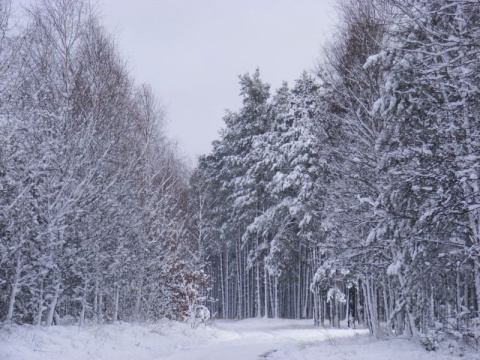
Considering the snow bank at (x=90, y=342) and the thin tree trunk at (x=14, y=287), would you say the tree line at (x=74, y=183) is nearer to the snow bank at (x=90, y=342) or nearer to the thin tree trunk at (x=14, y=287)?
the thin tree trunk at (x=14, y=287)

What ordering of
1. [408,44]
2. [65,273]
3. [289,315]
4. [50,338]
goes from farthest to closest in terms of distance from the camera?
[289,315] < [65,273] < [50,338] < [408,44]

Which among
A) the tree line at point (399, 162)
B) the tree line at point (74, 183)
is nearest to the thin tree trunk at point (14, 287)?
the tree line at point (74, 183)

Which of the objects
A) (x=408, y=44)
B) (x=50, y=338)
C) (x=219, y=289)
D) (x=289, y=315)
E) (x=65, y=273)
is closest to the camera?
(x=408, y=44)

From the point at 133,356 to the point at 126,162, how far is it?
8561 millimetres

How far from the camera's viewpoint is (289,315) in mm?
36688

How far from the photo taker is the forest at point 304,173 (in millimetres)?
8445

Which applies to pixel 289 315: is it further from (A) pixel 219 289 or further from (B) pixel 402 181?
(B) pixel 402 181

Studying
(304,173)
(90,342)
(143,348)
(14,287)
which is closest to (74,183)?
(14,287)

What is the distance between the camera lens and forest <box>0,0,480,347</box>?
8.45 meters

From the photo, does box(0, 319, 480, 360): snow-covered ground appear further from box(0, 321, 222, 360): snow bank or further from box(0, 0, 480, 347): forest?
box(0, 0, 480, 347): forest

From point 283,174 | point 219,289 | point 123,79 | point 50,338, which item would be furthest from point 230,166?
point 50,338

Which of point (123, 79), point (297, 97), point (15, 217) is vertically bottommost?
point (15, 217)

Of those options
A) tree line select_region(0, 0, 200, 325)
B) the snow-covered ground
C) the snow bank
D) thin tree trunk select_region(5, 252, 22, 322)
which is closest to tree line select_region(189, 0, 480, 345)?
the snow-covered ground

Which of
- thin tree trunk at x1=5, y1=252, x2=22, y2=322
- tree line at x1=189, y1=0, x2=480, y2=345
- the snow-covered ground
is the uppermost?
tree line at x1=189, y1=0, x2=480, y2=345
